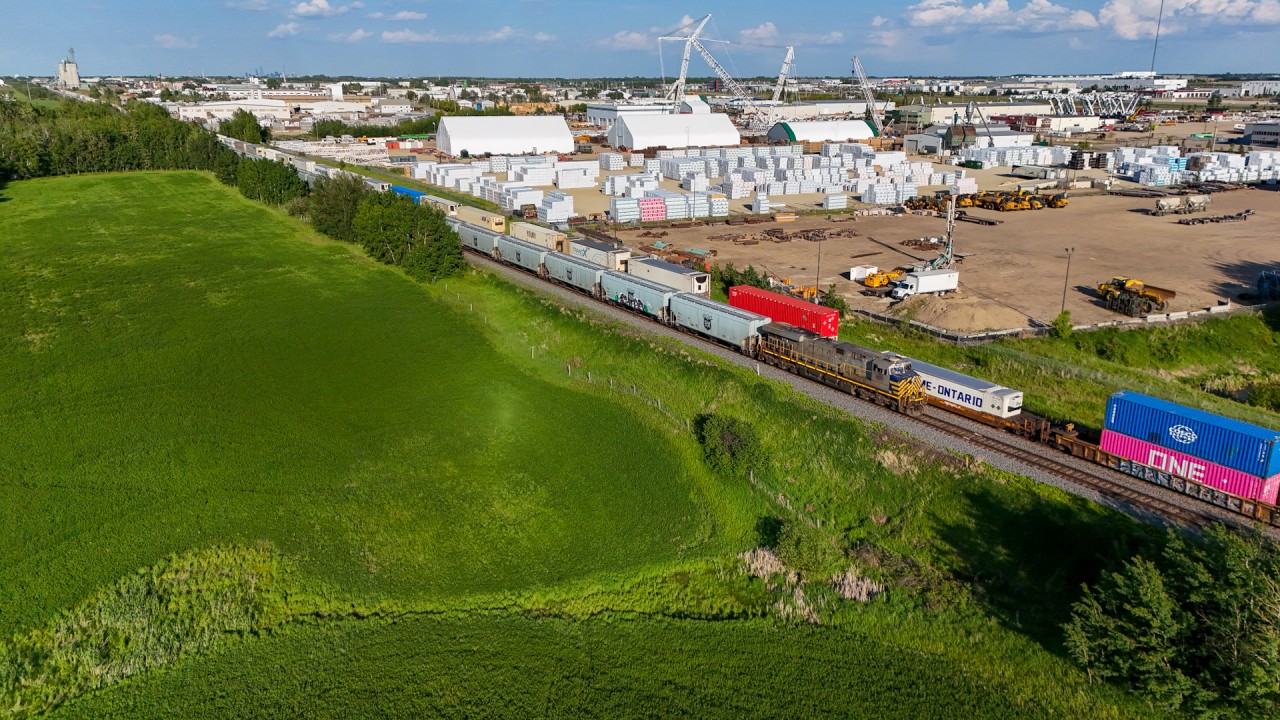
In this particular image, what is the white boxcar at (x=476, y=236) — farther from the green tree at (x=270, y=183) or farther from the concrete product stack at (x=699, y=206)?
the green tree at (x=270, y=183)

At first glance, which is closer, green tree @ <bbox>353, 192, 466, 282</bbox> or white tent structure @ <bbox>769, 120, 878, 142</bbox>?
green tree @ <bbox>353, 192, 466, 282</bbox>

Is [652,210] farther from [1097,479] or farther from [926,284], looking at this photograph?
[1097,479]

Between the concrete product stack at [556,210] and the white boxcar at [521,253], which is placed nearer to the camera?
the white boxcar at [521,253]

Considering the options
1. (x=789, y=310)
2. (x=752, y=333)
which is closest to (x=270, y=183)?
(x=752, y=333)

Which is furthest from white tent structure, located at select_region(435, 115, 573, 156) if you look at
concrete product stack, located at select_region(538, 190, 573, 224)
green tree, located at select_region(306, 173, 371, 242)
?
green tree, located at select_region(306, 173, 371, 242)

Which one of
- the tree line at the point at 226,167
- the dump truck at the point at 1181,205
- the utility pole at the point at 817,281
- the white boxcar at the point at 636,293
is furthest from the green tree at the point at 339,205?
the dump truck at the point at 1181,205

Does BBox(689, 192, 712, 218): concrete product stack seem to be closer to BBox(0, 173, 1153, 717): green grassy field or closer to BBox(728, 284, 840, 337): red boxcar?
BBox(728, 284, 840, 337): red boxcar
